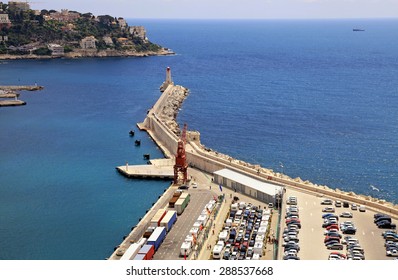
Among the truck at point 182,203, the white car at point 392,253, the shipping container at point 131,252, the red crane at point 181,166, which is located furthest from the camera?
the red crane at point 181,166

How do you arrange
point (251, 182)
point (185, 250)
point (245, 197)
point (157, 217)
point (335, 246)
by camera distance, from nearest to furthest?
point (335, 246) < point (185, 250) < point (157, 217) < point (245, 197) < point (251, 182)

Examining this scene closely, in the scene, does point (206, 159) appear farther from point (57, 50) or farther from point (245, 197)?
point (57, 50)

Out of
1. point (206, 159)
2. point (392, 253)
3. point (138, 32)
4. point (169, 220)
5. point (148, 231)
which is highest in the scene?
point (138, 32)

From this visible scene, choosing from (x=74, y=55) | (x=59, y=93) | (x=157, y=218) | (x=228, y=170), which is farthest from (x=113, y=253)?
(x=74, y=55)

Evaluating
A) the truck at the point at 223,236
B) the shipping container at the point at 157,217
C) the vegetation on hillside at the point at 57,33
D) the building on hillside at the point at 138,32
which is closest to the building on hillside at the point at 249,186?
the truck at the point at 223,236

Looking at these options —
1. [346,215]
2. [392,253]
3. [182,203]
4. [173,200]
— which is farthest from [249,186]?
[392,253]

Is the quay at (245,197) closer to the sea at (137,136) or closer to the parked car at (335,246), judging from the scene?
the parked car at (335,246)
